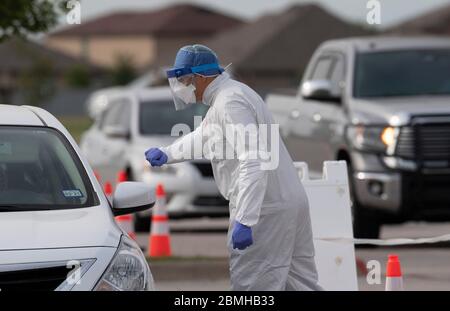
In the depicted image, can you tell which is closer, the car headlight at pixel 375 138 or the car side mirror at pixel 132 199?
the car side mirror at pixel 132 199

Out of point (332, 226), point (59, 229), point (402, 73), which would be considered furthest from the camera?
point (402, 73)

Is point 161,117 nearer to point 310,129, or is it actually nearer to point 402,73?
point 310,129

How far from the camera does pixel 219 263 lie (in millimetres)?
13961

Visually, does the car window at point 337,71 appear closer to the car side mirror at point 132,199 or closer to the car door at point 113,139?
the car door at point 113,139

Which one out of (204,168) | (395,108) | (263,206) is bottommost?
(204,168)

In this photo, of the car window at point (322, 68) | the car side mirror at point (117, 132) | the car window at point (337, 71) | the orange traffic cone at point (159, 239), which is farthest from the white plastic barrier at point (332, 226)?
the car side mirror at point (117, 132)

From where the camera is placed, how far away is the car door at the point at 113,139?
1922cm

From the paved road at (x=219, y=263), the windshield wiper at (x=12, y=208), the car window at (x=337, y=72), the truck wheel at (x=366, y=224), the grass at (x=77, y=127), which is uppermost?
the car window at (x=337, y=72)

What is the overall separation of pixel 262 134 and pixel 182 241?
31.5ft

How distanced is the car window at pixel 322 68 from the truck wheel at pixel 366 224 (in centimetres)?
199

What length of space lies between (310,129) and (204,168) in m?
1.78

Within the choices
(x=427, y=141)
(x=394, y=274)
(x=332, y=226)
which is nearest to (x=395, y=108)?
(x=427, y=141)

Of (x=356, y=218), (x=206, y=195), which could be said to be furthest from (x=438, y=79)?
(x=206, y=195)

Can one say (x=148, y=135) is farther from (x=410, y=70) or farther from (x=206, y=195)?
(x=410, y=70)
